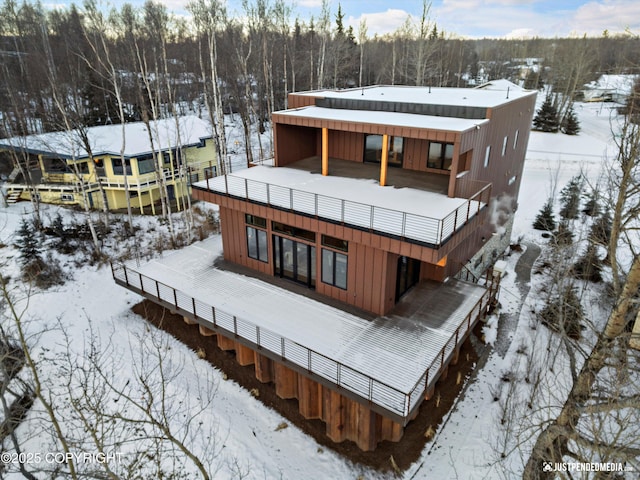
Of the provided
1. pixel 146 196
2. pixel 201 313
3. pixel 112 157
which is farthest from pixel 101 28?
pixel 201 313

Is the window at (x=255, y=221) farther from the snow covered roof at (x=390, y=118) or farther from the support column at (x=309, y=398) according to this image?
the support column at (x=309, y=398)

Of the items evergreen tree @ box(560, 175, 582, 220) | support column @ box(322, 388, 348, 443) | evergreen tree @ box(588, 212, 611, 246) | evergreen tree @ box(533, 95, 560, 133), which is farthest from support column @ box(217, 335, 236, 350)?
evergreen tree @ box(533, 95, 560, 133)

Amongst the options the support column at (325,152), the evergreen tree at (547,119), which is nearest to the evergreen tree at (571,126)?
the evergreen tree at (547,119)

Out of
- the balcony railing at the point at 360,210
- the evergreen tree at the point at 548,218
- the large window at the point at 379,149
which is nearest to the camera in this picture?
the balcony railing at the point at 360,210

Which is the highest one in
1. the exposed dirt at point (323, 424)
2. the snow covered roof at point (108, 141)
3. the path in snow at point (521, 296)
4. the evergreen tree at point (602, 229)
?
the snow covered roof at point (108, 141)

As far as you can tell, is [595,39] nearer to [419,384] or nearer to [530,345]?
[530,345]

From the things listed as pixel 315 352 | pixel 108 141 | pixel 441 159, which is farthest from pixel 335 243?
pixel 108 141
